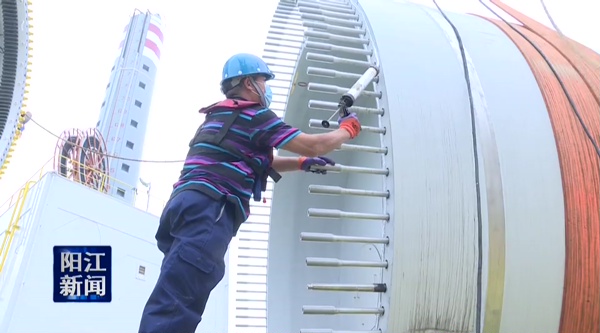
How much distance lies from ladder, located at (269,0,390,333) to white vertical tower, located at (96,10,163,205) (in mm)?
9882

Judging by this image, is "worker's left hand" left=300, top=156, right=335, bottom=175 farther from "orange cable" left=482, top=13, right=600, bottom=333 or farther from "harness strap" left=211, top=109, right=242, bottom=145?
"orange cable" left=482, top=13, right=600, bottom=333

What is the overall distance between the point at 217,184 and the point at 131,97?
537 inches

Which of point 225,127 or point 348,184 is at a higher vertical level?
point 348,184

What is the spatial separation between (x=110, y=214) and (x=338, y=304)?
647cm

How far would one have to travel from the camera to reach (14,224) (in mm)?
8883

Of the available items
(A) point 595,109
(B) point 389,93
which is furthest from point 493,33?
(B) point 389,93

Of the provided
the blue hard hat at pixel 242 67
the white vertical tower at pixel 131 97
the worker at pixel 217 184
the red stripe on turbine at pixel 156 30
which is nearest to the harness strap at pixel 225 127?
the worker at pixel 217 184

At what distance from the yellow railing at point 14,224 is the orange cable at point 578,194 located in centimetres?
740

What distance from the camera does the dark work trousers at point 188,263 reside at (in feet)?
6.89

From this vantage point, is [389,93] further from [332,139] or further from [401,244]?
[401,244]

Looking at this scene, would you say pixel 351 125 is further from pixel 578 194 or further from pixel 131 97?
pixel 131 97

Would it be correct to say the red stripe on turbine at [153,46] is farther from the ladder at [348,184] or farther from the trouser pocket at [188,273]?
the trouser pocket at [188,273]

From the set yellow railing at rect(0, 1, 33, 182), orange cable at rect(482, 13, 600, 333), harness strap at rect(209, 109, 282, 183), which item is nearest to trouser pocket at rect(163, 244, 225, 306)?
harness strap at rect(209, 109, 282, 183)

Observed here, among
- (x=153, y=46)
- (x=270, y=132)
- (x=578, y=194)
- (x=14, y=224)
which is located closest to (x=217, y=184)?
(x=270, y=132)
